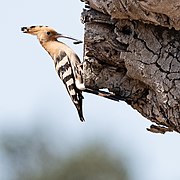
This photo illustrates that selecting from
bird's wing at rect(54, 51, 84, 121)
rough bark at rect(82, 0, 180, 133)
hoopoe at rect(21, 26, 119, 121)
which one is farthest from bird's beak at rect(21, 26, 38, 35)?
rough bark at rect(82, 0, 180, 133)

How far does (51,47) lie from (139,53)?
1298mm

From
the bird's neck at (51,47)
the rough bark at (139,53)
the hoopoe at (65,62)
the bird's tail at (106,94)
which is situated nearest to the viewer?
the rough bark at (139,53)

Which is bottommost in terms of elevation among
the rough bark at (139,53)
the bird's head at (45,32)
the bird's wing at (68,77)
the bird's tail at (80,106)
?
the bird's tail at (80,106)

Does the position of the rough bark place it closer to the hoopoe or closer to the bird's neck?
the hoopoe

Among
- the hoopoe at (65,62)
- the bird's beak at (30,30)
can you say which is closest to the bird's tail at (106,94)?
the hoopoe at (65,62)

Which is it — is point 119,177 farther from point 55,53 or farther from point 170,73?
point 170,73

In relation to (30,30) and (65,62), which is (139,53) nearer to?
(65,62)

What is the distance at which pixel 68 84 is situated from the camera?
580 centimetres

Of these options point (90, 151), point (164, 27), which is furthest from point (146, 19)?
point (90, 151)

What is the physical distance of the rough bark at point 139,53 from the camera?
4.92 metres

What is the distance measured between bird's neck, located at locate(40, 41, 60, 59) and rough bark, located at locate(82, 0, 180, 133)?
923 millimetres

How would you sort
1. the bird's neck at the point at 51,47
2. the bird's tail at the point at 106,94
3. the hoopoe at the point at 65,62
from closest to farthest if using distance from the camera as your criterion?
the bird's tail at the point at 106,94, the hoopoe at the point at 65,62, the bird's neck at the point at 51,47

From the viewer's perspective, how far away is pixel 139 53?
503 centimetres

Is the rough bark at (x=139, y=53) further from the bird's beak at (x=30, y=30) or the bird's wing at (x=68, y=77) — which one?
the bird's beak at (x=30, y=30)
